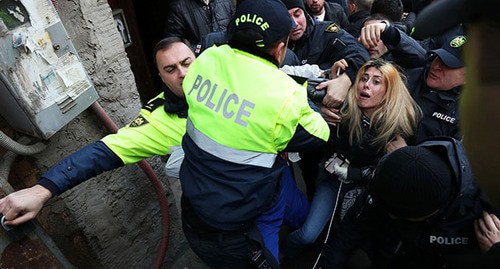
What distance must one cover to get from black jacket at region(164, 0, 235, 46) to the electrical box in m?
1.63

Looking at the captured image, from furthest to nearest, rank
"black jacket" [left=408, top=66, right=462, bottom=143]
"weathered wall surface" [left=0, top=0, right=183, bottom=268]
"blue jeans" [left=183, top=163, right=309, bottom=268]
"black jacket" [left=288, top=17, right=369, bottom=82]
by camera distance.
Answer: "black jacket" [left=288, top=17, right=369, bottom=82], "black jacket" [left=408, top=66, right=462, bottom=143], "weathered wall surface" [left=0, top=0, right=183, bottom=268], "blue jeans" [left=183, top=163, right=309, bottom=268]

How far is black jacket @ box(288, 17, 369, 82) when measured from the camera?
Answer: 8.64 feet

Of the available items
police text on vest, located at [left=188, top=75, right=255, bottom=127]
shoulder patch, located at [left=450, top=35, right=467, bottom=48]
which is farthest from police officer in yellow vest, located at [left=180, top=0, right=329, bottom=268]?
shoulder patch, located at [left=450, top=35, right=467, bottom=48]

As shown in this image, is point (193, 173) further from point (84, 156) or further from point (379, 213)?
point (379, 213)

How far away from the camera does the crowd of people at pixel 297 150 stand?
1.58m

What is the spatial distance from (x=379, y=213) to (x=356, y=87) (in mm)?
838

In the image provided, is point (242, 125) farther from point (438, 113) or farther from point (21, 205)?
point (438, 113)

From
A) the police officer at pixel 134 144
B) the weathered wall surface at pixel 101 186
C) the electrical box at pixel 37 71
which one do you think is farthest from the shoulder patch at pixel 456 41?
the electrical box at pixel 37 71

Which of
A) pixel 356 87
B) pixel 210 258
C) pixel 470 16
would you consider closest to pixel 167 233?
pixel 210 258

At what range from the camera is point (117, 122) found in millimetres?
2402

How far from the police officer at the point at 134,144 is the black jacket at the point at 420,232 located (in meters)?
1.16

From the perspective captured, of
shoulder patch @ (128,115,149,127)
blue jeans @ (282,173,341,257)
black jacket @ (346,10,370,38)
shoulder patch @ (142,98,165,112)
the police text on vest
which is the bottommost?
blue jeans @ (282,173,341,257)

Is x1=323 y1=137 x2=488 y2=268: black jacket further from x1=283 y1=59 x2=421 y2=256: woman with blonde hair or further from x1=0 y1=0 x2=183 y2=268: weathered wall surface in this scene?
x1=0 y1=0 x2=183 y2=268: weathered wall surface

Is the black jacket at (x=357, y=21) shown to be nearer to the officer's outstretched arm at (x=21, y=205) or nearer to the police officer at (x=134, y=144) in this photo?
A: the police officer at (x=134, y=144)
